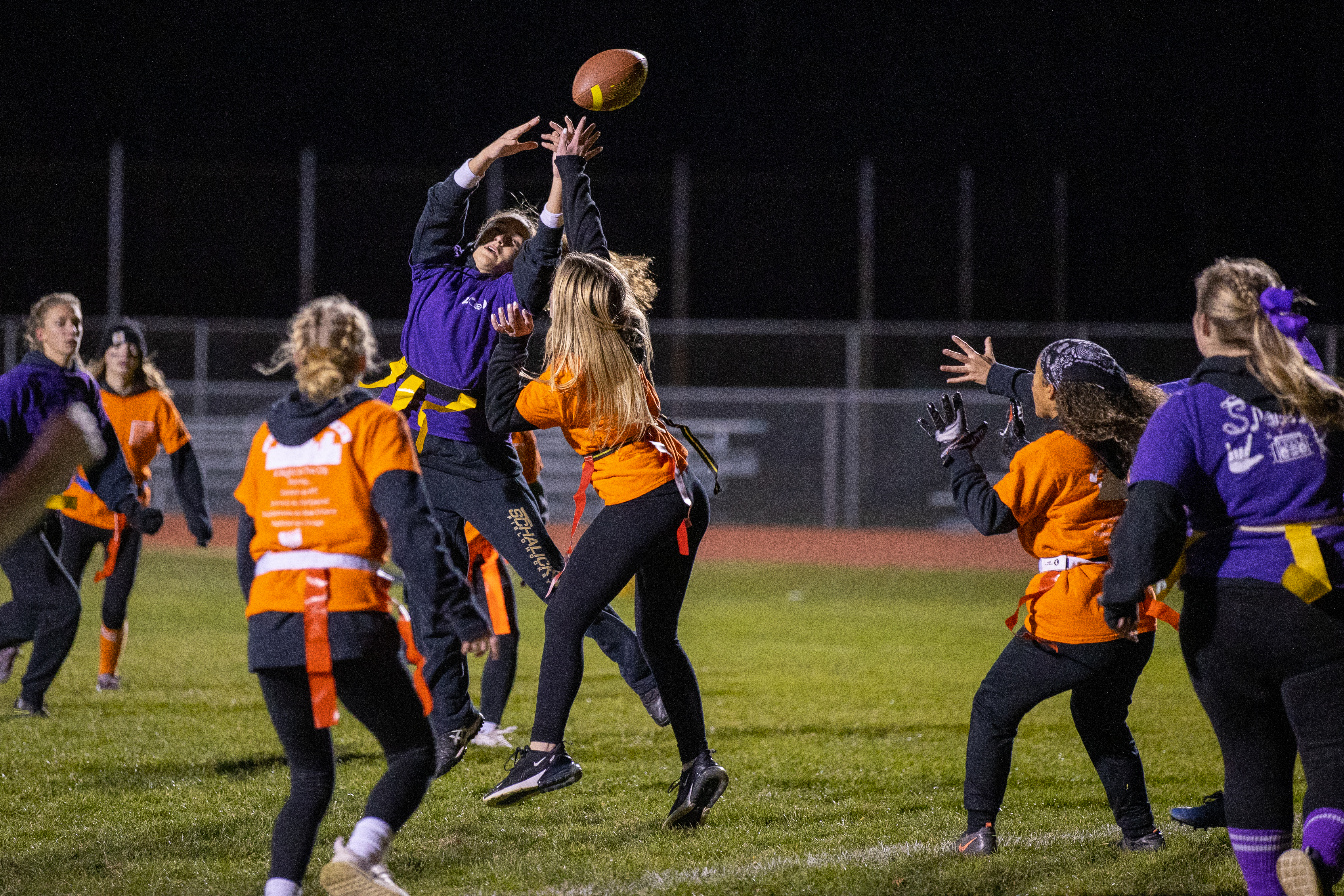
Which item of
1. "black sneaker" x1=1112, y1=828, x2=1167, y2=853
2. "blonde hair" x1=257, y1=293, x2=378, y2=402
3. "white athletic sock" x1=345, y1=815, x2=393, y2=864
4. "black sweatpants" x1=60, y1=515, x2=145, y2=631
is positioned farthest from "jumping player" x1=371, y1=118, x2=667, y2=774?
"black sweatpants" x1=60, y1=515, x2=145, y2=631

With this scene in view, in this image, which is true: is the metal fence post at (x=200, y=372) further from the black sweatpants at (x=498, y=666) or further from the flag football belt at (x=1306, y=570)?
the flag football belt at (x=1306, y=570)

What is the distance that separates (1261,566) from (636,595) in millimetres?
1970

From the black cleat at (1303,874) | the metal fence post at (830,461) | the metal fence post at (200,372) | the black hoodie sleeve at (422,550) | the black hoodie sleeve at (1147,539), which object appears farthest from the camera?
the metal fence post at (200,372)

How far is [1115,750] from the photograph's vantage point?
428 centimetres

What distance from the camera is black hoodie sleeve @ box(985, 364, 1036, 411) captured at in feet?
14.4

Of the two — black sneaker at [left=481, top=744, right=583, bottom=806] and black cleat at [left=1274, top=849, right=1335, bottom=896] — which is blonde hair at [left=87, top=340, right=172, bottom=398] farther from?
black cleat at [left=1274, top=849, right=1335, bottom=896]

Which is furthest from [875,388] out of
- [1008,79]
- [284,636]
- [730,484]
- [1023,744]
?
[284,636]

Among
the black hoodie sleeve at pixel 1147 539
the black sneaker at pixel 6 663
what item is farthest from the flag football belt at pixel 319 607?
the black sneaker at pixel 6 663

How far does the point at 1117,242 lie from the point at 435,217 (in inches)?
1007

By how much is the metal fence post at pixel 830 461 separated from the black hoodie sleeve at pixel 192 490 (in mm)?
11658

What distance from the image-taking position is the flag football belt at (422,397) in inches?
200

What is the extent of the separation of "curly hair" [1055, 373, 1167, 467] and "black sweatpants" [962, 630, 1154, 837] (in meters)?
0.63

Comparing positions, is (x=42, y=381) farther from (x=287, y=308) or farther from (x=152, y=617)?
(x=287, y=308)

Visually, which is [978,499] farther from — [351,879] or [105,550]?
[105,550]
